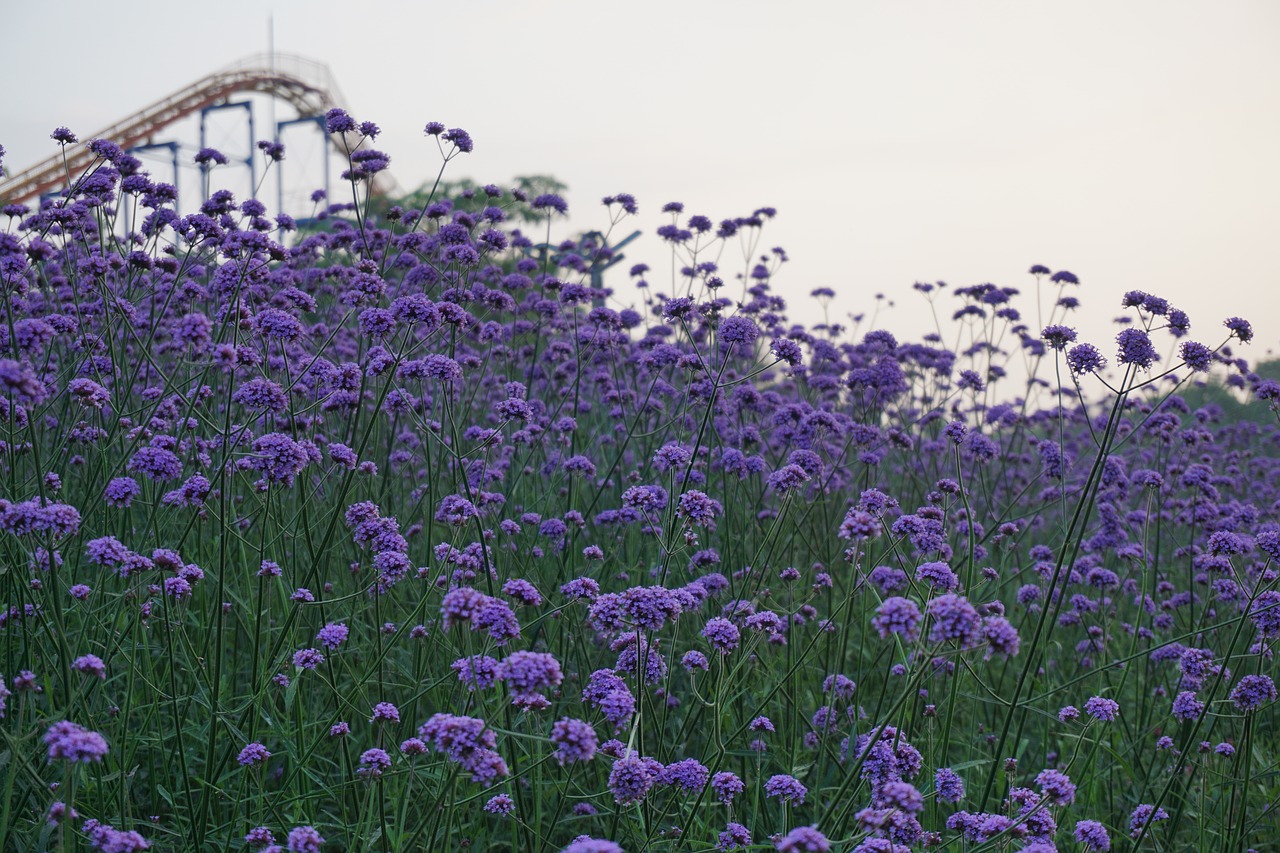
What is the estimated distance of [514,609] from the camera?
339 cm

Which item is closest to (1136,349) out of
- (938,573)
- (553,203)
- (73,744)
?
(938,573)

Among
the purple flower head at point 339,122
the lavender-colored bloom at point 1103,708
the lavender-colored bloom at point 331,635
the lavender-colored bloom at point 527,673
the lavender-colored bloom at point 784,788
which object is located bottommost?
the lavender-colored bloom at point 784,788

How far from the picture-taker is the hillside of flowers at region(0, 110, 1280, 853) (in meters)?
2.57

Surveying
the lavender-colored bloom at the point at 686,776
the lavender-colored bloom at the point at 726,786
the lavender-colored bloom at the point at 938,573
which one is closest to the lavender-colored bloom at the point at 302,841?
the lavender-colored bloom at the point at 686,776

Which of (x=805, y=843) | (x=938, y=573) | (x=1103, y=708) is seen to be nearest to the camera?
(x=805, y=843)

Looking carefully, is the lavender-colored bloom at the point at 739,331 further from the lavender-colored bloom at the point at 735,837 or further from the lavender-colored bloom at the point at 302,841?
the lavender-colored bloom at the point at 302,841

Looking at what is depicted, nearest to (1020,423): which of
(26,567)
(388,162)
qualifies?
(388,162)

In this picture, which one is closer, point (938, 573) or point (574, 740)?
point (574, 740)

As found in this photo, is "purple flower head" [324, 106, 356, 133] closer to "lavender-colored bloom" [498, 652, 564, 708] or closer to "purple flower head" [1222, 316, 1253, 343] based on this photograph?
"lavender-colored bloom" [498, 652, 564, 708]

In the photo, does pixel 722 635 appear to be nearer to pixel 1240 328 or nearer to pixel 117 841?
pixel 117 841

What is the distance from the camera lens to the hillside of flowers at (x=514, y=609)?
101 inches

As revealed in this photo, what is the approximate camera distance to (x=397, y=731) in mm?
3678

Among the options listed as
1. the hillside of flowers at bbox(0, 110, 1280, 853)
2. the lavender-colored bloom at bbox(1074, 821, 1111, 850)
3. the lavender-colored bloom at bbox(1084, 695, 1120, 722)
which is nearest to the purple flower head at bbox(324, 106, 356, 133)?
the hillside of flowers at bbox(0, 110, 1280, 853)

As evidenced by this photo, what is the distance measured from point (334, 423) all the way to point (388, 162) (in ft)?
6.88
